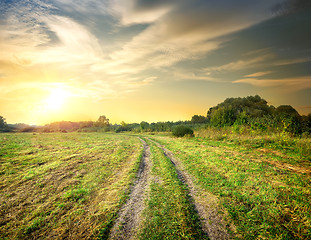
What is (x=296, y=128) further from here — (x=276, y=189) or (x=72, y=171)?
(x=72, y=171)

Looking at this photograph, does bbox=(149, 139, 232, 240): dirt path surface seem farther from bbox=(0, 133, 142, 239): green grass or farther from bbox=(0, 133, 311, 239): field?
bbox=(0, 133, 142, 239): green grass

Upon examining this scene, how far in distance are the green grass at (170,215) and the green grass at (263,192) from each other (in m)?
1.24

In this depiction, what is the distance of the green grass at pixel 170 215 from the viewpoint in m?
3.51

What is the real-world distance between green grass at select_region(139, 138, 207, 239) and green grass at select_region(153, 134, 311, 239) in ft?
4.07

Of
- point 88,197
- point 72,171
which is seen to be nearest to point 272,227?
point 88,197

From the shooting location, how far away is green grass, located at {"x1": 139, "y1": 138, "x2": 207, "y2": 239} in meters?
3.51

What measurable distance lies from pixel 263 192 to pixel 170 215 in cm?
415

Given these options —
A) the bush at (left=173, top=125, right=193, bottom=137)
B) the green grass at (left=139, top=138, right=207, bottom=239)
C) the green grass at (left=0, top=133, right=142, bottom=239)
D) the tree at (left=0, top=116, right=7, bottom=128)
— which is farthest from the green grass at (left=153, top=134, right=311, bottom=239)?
the tree at (left=0, top=116, right=7, bottom=128)

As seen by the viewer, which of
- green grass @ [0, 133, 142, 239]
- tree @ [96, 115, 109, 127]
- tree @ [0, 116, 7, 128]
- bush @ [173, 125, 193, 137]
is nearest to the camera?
green grass @ [0, 133, 142, 239]

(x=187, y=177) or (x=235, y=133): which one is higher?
(x=235, y=133)

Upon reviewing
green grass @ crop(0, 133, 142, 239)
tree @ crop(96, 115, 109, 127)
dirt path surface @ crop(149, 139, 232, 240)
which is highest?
tree @ crop(96, 115, 109, 127)

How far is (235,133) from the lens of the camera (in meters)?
18.0

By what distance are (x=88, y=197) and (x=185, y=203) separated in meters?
3.93

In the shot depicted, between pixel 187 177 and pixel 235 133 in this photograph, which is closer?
pixel 187 177
